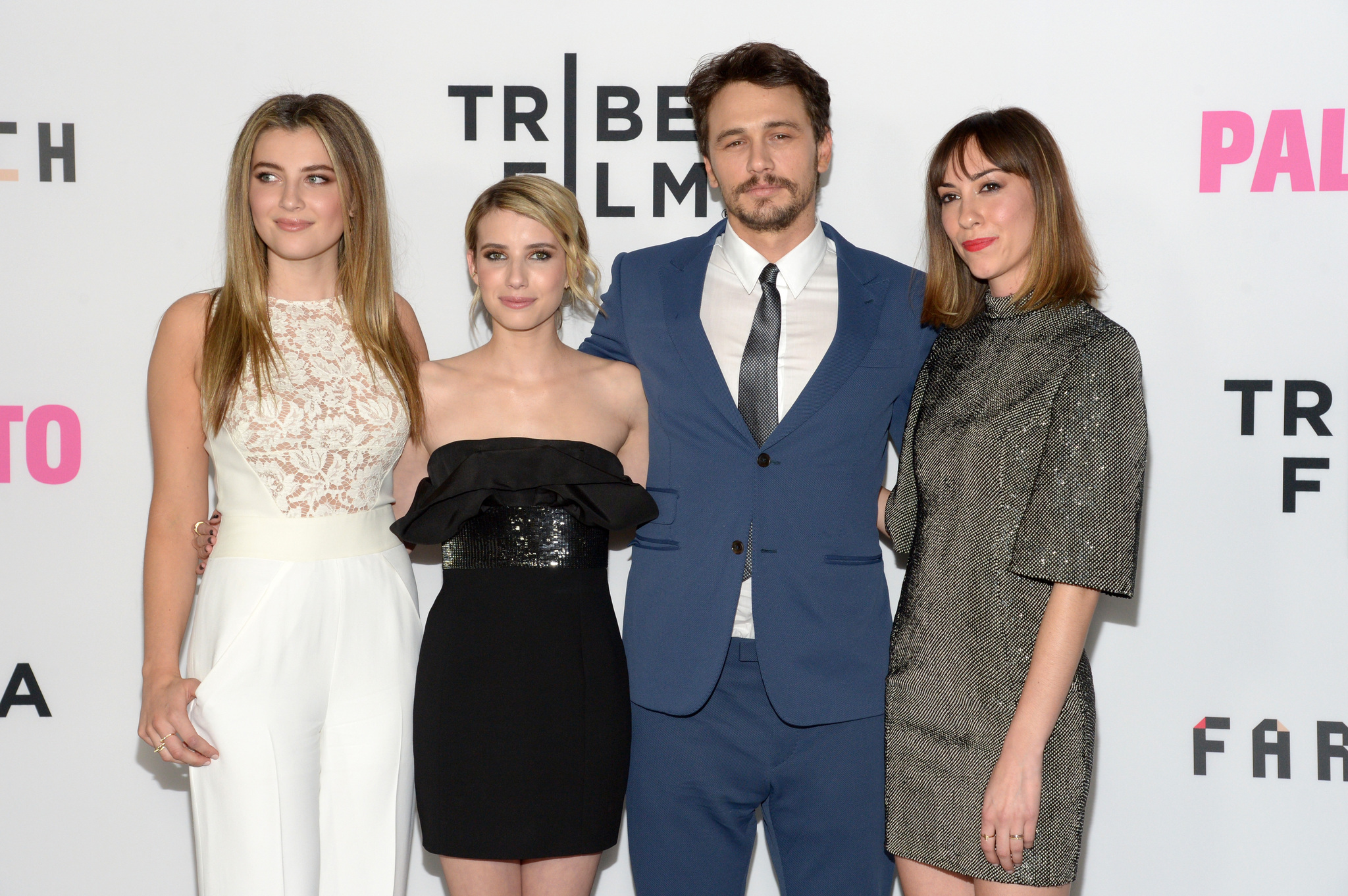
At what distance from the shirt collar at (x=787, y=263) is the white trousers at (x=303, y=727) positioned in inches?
39.0

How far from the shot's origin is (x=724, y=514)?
211cm

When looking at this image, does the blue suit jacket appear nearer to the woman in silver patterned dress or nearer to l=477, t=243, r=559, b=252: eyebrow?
the woman in silver patterned dress

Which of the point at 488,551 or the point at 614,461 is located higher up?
the point at 614,461

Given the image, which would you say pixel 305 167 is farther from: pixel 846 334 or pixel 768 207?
pixel 846 334

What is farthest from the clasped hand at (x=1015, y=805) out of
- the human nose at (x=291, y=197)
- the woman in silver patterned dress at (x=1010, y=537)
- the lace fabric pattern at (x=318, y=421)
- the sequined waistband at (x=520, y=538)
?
the human nose at (x=291, y=197)

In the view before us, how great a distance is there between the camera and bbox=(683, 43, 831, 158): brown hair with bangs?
2262 mm

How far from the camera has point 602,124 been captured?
272 centimetres

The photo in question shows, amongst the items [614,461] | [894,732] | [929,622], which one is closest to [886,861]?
[894,732]

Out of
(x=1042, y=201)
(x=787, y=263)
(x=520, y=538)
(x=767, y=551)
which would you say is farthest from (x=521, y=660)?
(x=1042, y=201)

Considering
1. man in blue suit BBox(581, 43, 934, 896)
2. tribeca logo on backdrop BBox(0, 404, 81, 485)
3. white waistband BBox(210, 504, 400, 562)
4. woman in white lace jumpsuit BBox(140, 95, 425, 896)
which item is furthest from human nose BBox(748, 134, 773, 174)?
tribeca logo on backdrop BBox(0, 404, 81, 485)

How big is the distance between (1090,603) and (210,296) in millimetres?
1794

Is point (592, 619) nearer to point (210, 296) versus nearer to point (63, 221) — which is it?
point (210, 296)

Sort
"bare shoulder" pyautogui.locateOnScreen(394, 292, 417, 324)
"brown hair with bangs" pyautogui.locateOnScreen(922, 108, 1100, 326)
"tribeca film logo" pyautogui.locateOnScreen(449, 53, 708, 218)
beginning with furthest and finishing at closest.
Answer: "tribeca film logo" pyautogui.locateOnScreen(449, 53, 708, 218)
"bare shoulder" pyautogui.locateOnScreen(394, 292, 417, 324)
"brown hair with bangs" pyautogui.locateOnScreen(922, 108, 1100, 326)

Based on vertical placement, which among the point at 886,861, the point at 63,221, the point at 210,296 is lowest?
the point at 886,861
